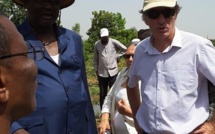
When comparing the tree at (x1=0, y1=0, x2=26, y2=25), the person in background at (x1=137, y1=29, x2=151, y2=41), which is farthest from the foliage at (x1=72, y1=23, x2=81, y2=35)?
the person in background at (x1=137, y1=29, x2=151, y2=41)

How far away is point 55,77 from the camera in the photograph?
254 cm

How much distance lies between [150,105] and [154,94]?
0.27ft

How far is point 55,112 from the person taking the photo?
2502 mm

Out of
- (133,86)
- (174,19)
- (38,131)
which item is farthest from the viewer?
(133,86)

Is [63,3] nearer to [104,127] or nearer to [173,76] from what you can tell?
[173,76]

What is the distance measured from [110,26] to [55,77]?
31.8 m

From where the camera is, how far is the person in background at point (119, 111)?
3.51 metres

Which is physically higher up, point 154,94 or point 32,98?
Answer: point 32,98

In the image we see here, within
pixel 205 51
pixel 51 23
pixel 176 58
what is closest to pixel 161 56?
pixel 176 58

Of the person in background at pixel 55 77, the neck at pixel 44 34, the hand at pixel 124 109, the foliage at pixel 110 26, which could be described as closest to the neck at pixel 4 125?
the person in background at pixel 55 77

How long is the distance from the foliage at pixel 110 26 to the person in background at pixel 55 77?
27181 millimetres

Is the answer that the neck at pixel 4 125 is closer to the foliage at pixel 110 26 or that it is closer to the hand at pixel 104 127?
the hand at pixel 104 127

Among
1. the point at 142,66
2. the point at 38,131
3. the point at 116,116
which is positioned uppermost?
the point at 142,66

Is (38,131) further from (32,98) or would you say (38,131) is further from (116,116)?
(116,116)
